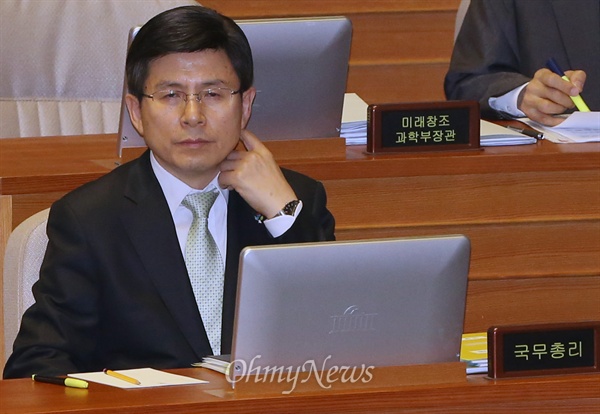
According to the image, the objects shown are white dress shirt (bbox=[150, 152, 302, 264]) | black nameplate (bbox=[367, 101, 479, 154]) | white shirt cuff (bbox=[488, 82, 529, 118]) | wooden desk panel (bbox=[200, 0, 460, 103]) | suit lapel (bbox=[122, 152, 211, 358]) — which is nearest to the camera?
suit lapel (bbox=[122, 152, 211, 358])

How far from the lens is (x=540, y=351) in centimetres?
178

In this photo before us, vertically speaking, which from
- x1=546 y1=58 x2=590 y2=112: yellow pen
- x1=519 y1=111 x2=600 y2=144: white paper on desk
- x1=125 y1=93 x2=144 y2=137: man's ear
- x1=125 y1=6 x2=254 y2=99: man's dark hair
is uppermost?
x1=125 y1=6 x2=254 y2=99: man's dark hair

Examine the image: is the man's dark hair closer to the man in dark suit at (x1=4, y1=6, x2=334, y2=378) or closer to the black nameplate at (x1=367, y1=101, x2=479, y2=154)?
the man in dark suit at (x1=4, y1=6, x2=334, y2=378)

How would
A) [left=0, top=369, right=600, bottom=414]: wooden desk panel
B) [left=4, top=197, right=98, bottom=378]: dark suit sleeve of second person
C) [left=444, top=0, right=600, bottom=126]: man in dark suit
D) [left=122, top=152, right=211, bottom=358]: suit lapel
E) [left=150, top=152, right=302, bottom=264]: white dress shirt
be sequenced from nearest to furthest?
[left=0, top=369, right=600, bottom=414]: wooden desk panel
[left=4, top=197, right=98, bottom=378]: dark suit sleeve of second person
[left=122, top=152, right=211, bottom=358]: suit lapel
[left=150, top=152, right=302, bottom=264]: white dress shirt
[left=444, top=0, right=600, bottom=126]: man in dark suit

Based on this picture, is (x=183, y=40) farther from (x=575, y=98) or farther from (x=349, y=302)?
(x=575, y=98)

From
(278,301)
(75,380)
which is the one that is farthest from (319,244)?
(75,380)

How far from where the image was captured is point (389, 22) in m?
4.39

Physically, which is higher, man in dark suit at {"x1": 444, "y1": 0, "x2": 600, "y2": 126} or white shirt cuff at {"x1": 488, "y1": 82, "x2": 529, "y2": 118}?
man in dark suit at {"x1": 444, "y1": 0, "x2": 600, "y2": 126}

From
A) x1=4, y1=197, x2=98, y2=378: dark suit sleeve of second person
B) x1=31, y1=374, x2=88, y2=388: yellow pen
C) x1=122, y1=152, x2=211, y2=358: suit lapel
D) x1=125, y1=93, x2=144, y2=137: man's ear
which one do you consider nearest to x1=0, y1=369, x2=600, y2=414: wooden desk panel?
x1=31, y1=374, x2=88, y2=388: yellow pen

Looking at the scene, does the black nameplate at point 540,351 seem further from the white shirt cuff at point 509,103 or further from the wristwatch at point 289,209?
the white shirt cuff at point 509,103

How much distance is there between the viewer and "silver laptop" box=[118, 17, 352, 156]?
8.06 feet

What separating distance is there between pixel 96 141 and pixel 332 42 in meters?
0.72

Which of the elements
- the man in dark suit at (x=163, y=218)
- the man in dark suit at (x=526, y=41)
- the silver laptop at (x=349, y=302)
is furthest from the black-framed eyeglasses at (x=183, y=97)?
the man in dark suit at (x=526, y=41)

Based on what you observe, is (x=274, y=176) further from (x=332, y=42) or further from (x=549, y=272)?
(x=549, y=272)
